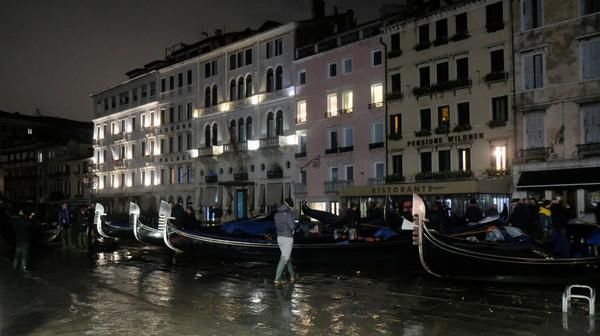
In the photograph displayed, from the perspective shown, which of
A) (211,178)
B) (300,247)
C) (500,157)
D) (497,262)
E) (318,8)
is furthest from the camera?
(211,178)

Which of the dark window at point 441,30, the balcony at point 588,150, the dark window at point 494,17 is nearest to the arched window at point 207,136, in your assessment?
the dark window at point 441,30

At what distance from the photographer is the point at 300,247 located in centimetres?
1561

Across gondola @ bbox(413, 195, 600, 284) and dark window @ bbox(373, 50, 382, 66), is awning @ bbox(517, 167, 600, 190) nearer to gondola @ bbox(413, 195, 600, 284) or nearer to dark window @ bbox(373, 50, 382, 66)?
dark window @ bbox(373, 50, 382, 66)

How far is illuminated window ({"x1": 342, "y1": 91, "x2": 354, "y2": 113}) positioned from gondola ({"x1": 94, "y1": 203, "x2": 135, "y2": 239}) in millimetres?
13812

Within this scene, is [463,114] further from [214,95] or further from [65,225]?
[214,95]

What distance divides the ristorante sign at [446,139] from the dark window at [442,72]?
9.04 ft

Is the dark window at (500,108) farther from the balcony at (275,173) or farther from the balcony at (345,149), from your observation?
the balcony at (275,173)

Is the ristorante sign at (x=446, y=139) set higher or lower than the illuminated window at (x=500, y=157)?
higher

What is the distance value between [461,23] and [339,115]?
886 centimetres

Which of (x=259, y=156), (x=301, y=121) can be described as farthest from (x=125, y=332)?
(x=259, y=156)

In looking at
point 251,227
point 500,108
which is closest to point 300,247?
point 251,227

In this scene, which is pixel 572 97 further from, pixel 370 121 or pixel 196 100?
pixel 196 100

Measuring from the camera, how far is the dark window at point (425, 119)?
29469 millimetres

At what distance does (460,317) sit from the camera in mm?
8797
